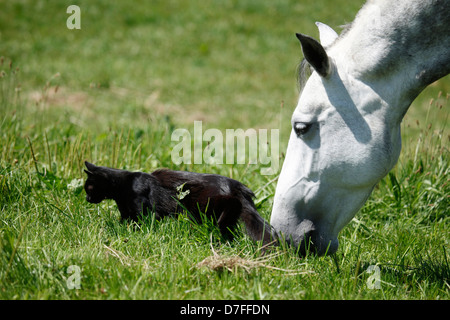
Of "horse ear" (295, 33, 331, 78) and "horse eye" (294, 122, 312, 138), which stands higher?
"horse ear" (295, 33, 331, 78)

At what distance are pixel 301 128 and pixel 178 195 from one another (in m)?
1.09

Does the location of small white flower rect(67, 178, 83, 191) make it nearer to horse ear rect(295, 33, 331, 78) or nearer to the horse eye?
the horse eye

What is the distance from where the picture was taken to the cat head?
140 inches

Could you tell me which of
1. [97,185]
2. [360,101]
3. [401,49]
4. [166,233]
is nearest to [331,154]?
[360,101]

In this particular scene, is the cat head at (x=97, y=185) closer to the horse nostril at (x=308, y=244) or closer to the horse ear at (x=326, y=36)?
the horse nostril at (x=308, y=244)

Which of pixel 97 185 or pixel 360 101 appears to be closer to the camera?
pixel 360 101

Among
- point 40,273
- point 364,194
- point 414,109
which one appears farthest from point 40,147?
point 414,109

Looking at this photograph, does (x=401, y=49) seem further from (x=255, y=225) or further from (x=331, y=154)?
(x=255, y=225)

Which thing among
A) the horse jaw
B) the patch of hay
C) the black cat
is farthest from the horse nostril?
the black cat

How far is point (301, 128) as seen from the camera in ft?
8.71

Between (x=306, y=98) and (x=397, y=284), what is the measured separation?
47.4 inches

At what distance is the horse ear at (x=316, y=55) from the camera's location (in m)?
2.51

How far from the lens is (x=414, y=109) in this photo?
10.9 meters
